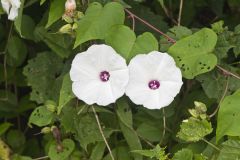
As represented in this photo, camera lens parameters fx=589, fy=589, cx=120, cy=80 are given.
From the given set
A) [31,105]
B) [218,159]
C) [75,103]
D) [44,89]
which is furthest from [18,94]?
[218,159]

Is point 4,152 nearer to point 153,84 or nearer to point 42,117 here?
point 42,117

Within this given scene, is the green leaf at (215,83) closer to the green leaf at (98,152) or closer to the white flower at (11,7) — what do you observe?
the green leaf at (98,152)

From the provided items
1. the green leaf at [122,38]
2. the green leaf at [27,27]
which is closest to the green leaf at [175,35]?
the green leaf at [122,38]

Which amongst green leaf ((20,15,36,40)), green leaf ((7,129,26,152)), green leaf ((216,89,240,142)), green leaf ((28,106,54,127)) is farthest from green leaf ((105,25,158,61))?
green leaf ((7,129,26,152))

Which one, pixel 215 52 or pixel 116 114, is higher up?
pixel 215 52

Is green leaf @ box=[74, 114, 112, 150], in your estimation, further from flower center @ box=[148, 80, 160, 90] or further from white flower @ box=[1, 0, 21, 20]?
white flower @ box=[1, 0, 21, 20]

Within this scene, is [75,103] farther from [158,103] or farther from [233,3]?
[233,3]

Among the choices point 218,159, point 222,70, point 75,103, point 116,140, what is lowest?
point 116,140
